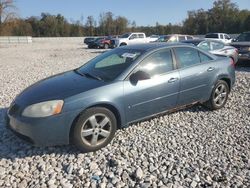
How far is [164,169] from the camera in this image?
3.90m

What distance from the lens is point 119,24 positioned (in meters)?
87.2

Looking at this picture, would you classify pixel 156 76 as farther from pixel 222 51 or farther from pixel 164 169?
pixel 222 51

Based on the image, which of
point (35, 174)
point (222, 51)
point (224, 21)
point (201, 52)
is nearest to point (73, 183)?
point (35, 174)

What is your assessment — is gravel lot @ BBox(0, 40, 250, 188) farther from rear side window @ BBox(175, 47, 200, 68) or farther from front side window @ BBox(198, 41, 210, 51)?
front side window @ BBox(198, 41, 210, 51)

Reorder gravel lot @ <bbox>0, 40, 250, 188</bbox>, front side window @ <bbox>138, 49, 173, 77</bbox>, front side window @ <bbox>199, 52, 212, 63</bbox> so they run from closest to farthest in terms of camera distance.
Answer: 1. gravel lot @ <bbox>0, 40, 250, 188</bbox>
2. front side window @ <bbox>138, 49, 173, 77</bbox>
3. front side window @ <bbox>199, 52, 212, 63</bbox>

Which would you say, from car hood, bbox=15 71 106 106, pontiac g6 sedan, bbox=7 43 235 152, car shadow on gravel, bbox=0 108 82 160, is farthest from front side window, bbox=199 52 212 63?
car shadow on gravel, bbox=0 108 82 160

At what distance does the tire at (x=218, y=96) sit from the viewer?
604 centimetres

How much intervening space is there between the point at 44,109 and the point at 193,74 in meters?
2.90

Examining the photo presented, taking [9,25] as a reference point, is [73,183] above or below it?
below

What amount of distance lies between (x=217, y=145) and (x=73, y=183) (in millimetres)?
2338

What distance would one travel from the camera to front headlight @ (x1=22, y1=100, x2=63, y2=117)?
4031mm

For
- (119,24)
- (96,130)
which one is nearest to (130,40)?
(96,130)

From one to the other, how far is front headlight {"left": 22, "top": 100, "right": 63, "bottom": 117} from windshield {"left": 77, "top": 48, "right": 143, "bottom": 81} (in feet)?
3.20

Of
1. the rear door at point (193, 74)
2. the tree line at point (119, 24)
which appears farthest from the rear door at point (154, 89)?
the tree line at point (119, 24)
